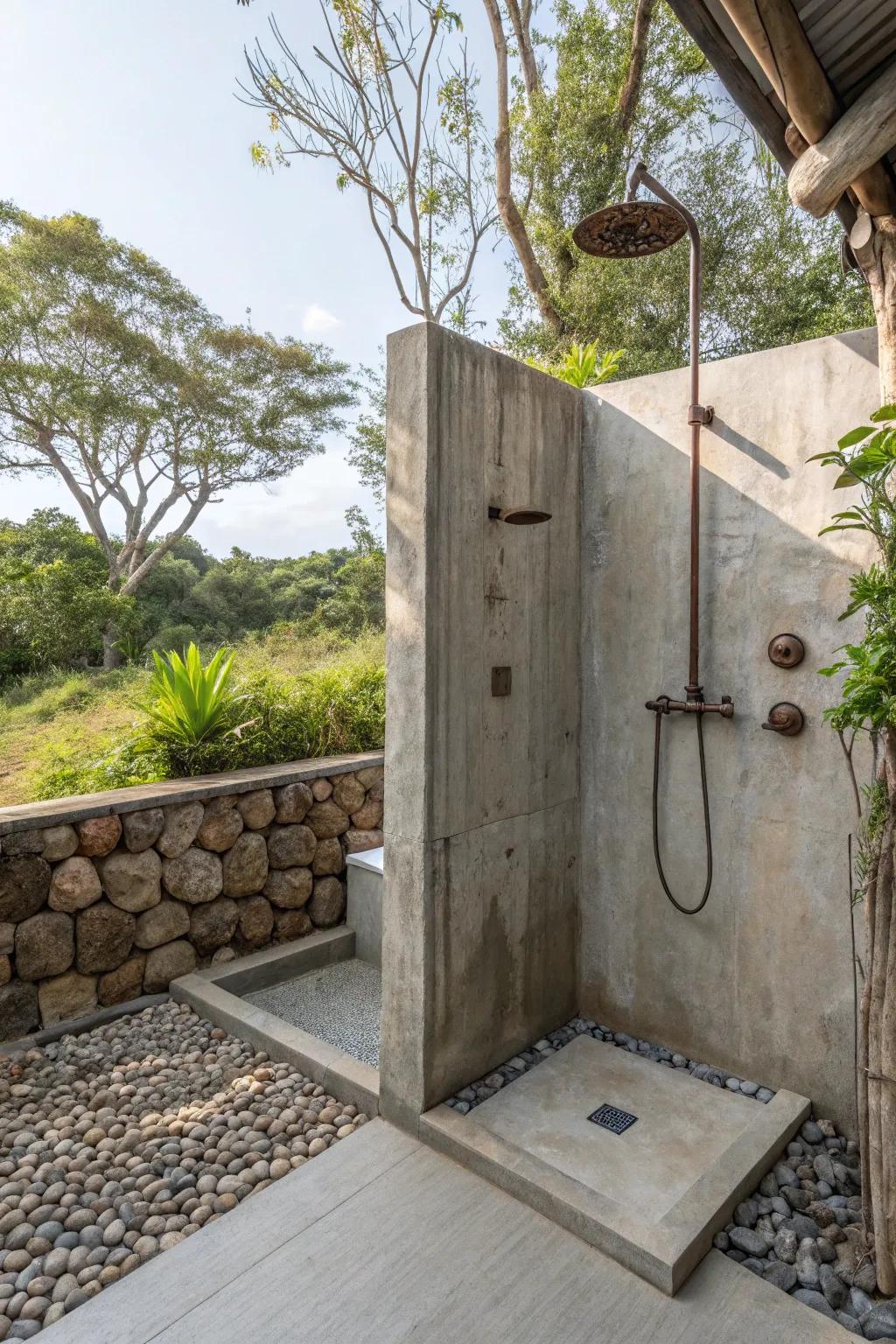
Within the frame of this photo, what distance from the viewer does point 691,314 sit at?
224 centimetres

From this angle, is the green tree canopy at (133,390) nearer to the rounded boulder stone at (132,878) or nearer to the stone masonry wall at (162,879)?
the stone masonry wall at (162,879)

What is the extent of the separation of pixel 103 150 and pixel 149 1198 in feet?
29.9

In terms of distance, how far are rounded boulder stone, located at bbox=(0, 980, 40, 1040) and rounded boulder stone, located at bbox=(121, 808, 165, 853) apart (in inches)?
22.8

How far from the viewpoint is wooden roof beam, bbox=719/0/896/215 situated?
1335mm

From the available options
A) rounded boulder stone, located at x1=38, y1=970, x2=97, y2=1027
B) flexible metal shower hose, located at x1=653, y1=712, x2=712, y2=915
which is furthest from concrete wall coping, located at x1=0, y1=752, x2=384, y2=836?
flexible metal shower hose, located at x1=653, y1=712, x2=712, y2=915

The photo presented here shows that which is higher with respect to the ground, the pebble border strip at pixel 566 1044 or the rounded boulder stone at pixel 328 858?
the rounded boulder stone at pixel 328 858

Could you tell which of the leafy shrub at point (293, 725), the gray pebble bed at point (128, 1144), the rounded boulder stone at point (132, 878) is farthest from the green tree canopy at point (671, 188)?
the gray pebble bed at point (128, 1144)

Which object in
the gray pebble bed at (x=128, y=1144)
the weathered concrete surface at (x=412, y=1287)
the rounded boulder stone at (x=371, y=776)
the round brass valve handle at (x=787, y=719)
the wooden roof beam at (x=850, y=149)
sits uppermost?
the wooden roof beam at (x=850, y=149)

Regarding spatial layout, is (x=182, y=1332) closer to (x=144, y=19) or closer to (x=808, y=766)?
(x=808, y=766)

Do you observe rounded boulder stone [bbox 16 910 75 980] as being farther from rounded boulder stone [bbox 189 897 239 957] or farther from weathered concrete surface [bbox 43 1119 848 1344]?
weathered concrete surface [bbox 43 1119 848 1344]

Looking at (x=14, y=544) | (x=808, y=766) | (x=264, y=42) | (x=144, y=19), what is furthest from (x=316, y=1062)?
(x=14, y=544)

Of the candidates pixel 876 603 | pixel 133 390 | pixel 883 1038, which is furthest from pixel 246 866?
pixel 133 390

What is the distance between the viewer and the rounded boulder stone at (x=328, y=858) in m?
3.47

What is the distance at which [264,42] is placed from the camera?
6832 millimetres
